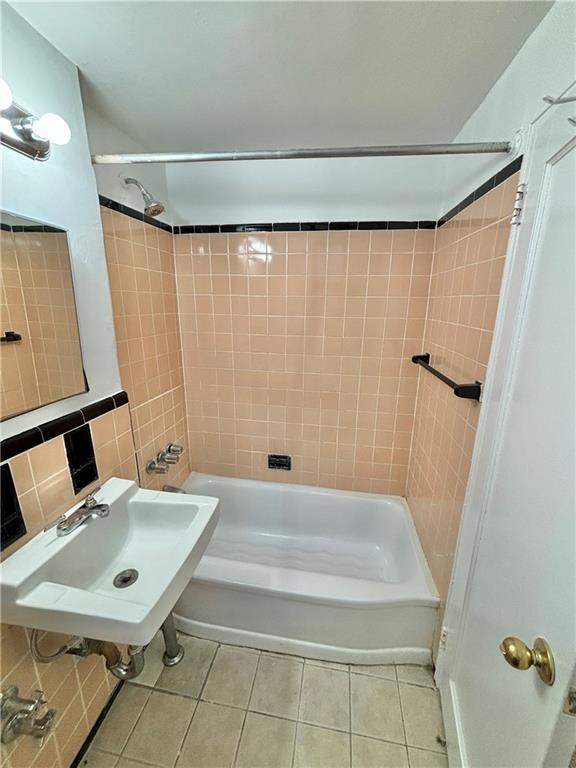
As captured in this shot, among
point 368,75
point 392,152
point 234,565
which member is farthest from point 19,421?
point 368,75

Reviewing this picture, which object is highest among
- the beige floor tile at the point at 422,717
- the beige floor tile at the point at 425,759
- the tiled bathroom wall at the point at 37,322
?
the tiled bathroom wall at the point at 37,322

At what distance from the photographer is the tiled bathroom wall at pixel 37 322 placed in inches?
32.9

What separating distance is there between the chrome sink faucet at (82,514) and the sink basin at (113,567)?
2 cm

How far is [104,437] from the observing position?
3.79 ft

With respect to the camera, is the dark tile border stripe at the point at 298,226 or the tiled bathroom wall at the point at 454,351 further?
the dark tile border stripe at the point at 298,226

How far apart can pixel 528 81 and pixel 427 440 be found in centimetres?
131

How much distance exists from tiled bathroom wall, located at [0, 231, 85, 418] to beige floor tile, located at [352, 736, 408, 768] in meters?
1.61

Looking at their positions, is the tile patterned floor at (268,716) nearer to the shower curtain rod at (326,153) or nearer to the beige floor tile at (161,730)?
the beige floor tile at (161,730)

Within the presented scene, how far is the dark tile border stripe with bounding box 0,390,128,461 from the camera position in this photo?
81 cm

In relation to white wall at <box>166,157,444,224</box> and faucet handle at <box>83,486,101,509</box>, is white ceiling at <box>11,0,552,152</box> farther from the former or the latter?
faucet handle at <box>83,486,101,509</box>

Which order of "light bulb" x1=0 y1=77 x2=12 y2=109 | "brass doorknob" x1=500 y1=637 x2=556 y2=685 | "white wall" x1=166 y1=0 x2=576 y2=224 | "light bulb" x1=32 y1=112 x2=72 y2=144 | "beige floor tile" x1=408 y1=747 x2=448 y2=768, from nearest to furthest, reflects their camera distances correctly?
1. "brass doorknob" x1=500 y1=637 x2=556 y2=685
2. "light bulb" x1=0 y1=77 x2=12 y2=109
3. "light bulb" x1=32 y1=112 x2=72 y2=144
4. "beige floor tile" x1=408 y1=747 x2=448 y2=768
5. "white wall" x1=166 y1=0 x2=576 y2=224

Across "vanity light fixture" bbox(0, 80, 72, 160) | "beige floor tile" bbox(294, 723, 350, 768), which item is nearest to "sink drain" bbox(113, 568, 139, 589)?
"beige floor tile" bbox(294, 723, 350, 768)

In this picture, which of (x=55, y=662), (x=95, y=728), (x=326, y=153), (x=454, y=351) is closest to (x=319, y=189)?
(x=326, y=153)

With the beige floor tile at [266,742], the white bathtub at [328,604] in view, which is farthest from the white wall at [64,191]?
the beige floor tile at [266,742]
